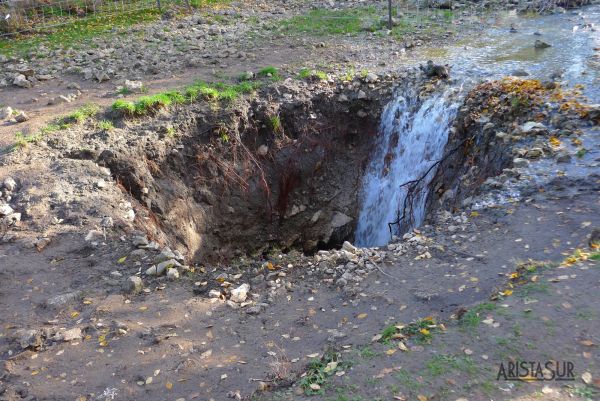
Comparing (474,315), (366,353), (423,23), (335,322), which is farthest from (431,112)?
(366,353)

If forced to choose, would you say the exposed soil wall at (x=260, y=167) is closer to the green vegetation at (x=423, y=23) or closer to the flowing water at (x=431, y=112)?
the flowing water at (x=431, y=112)

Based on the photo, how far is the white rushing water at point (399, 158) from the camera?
8500 mm

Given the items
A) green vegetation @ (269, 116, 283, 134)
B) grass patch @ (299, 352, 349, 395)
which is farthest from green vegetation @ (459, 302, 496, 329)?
green vegetation @ (269, 116, 283, 134)

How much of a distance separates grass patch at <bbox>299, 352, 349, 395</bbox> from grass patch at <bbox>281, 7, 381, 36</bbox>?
909 centimetres

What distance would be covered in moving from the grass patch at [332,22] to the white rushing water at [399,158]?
346 centimetres

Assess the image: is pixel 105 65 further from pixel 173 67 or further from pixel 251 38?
pixel 251 38

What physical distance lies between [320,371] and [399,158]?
5.88 m

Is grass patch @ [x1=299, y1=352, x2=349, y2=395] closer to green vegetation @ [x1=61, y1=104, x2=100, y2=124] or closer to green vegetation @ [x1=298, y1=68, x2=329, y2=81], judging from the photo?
green vegetation @ [x1=61, y1=104, x2=100, y2=124]

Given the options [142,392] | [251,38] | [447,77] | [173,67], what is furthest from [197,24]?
[142,392]

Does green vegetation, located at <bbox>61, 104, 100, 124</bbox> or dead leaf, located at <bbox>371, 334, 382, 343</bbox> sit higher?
green vegetation, located at <bbox>61, 104, 100, 124</bbox>

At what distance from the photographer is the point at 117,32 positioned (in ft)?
39.4

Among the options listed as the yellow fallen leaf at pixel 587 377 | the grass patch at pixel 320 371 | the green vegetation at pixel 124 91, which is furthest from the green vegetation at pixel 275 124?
the yellow fallen leaf at pixel 587 377

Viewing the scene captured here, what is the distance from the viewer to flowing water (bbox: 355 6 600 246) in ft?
27.9

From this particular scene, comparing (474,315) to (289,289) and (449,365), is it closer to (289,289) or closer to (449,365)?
(449,365)
